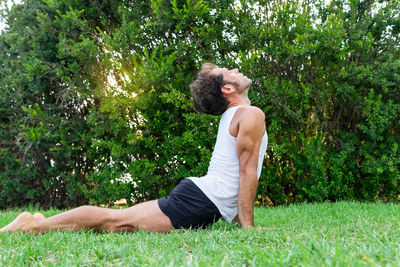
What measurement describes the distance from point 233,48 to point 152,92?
1.76m

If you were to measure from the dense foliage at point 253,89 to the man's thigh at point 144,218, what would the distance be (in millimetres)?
3010

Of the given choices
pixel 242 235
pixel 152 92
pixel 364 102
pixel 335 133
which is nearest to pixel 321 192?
pixel 335 133

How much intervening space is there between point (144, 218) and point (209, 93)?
1449 mm

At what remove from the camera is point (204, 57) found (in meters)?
6.73

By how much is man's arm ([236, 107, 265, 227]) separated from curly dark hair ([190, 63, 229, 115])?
1.58 ft

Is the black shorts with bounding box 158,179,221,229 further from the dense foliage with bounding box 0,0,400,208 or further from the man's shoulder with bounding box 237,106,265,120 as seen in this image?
the dense foliage with bounding box 0,0,400,208

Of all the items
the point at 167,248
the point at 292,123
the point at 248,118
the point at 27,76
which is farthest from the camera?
the point at 27,76

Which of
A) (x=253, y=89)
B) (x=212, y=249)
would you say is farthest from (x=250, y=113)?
(x=253, y=89)

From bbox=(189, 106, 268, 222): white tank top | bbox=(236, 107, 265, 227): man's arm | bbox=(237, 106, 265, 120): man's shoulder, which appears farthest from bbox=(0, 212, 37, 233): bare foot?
bbox=(237, 106, 265, 120): man's shoulder

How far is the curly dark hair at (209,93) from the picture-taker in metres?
3.84

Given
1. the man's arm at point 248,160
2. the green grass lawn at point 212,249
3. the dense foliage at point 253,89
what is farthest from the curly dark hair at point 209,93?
the dense foliage at point 253,89

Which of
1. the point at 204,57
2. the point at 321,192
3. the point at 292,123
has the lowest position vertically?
the point at 321,192

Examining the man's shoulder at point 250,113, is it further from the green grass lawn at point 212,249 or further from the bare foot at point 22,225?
the bare foot at point 22,225

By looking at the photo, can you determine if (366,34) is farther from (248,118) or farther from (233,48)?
(248,118)
